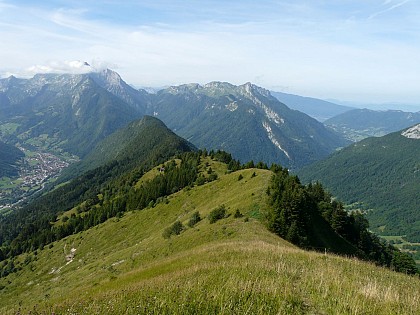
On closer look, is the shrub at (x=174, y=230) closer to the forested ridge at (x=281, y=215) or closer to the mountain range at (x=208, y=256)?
the mountain range at (x=208, y=256)

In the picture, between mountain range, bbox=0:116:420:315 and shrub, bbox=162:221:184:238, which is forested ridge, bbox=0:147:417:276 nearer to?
mountain range, bbox=0:116:420:315

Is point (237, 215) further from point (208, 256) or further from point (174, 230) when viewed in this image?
point (208, 256)

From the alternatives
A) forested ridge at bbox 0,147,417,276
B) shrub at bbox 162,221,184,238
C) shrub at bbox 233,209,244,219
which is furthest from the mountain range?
forested ridge at bbox 0,147,417,276

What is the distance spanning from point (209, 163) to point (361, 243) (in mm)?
75847

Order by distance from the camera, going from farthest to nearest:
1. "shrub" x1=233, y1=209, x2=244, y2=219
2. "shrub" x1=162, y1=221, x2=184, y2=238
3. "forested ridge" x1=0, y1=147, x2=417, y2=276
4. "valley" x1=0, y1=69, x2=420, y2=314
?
1. "shrub" x1=162, y1=221, x2=184, y2=238
2. "shrub" x1=233, y1=209, x2=244, y2=219
3. "forested ridge" x1=0, y1=147, x2=417, y2=276
4. "valley" x1=0, y1=69, x2=420, y2=314

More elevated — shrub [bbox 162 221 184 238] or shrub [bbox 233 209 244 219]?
shrub [bbox 233 209 244 219]

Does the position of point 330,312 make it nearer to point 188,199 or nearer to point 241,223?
point 241,223

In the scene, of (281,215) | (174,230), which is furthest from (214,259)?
(174,230)

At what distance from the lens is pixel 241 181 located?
3243 inches

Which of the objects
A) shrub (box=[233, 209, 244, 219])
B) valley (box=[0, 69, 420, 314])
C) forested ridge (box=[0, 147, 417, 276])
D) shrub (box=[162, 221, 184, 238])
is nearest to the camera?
valley (box=[0, 69, 420, 314])

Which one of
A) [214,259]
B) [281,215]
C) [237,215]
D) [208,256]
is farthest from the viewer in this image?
[237,215]

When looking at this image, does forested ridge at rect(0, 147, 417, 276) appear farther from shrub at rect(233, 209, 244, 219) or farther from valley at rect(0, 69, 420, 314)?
shrub at rect(233, 209, 244, 219)

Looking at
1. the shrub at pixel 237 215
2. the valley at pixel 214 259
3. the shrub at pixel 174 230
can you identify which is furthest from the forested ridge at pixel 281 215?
the shrub at pixel 174 230

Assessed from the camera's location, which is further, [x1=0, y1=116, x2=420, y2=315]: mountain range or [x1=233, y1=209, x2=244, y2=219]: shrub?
[x1=233, y1=209, x2=244, y2=219]: shrub
